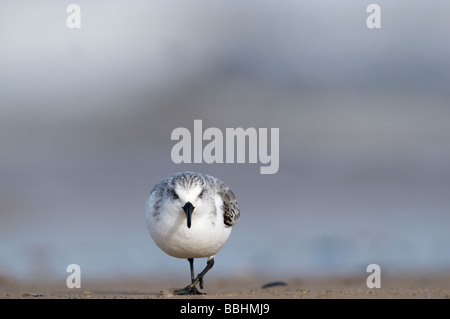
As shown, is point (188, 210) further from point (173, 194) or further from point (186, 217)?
point (173, 194)

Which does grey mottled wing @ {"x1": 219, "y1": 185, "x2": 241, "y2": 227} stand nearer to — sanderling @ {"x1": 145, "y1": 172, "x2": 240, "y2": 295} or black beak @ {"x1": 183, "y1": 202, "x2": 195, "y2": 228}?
sanderling @ {"x1": 145, "y1": 172, "x2": 240, "y2": 295}

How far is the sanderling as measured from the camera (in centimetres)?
964

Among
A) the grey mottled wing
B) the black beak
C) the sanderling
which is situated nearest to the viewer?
the black beak

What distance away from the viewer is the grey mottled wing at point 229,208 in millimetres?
10359

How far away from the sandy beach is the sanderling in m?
0.59

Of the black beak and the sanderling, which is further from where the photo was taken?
the sanderling

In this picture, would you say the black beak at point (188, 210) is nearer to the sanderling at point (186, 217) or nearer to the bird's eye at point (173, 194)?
the sanderling at point (186, 217)

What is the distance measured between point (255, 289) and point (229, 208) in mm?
1630

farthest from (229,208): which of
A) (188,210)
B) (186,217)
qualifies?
(188,210)

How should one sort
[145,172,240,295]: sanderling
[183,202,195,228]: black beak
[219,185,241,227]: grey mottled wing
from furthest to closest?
[219,185,241,227]: grey mottled wing, [145,172,240,295]: sanderling, [183,202,195,228]: black beak

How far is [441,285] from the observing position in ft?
36.4

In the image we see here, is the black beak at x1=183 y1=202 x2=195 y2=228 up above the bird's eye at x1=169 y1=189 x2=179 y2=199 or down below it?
below

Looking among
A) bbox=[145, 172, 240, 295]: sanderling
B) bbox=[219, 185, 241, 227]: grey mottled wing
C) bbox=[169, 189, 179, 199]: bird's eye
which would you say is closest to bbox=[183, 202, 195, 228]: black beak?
bbox=[145, 172, 240, 295]: sanderling
